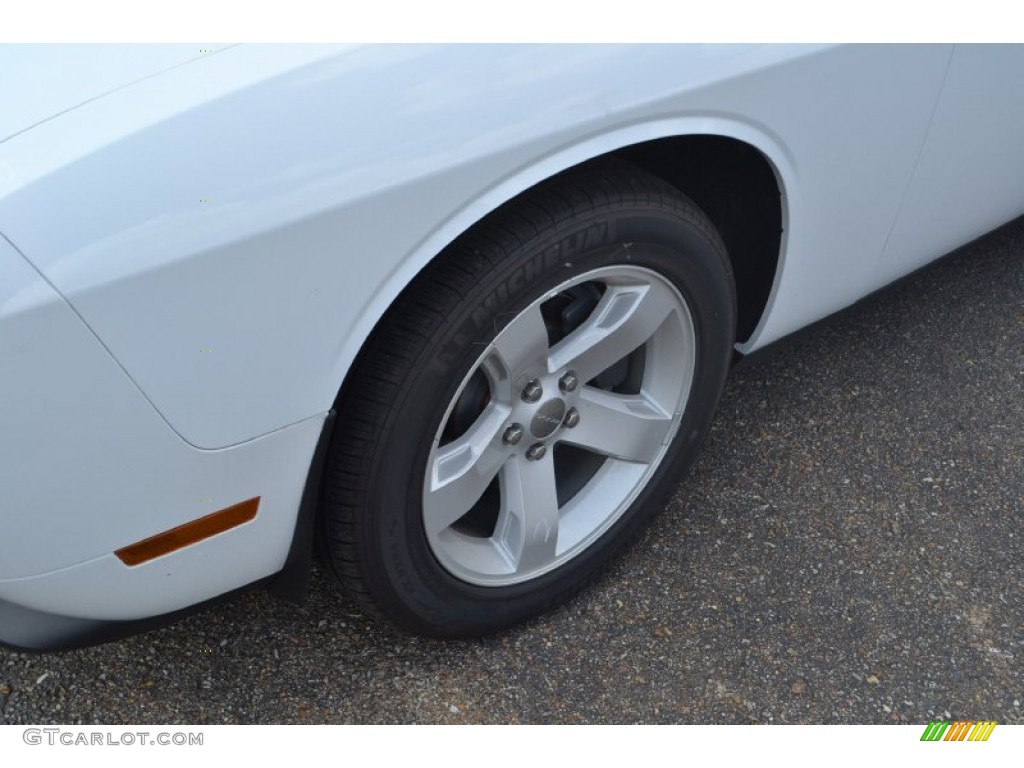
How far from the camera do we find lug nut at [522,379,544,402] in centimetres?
183

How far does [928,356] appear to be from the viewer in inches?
110

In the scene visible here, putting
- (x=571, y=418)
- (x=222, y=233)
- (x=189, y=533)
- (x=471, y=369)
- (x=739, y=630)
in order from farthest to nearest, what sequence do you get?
(x=739, y=630) < (x=571, y=418) < (x=471, y=369) < (x=189, y=533) < (x=222, y=233)

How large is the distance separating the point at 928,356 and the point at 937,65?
41.6 inches

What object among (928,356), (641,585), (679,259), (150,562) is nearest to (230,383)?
(150,562)

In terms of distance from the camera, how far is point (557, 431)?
1.93 meters

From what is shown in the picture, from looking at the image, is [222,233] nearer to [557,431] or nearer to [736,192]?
[557,431]

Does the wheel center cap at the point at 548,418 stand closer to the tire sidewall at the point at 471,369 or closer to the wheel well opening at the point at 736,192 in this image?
the tire sidewall at the point at 471,369

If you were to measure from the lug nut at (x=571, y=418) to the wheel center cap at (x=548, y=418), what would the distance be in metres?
0.02
